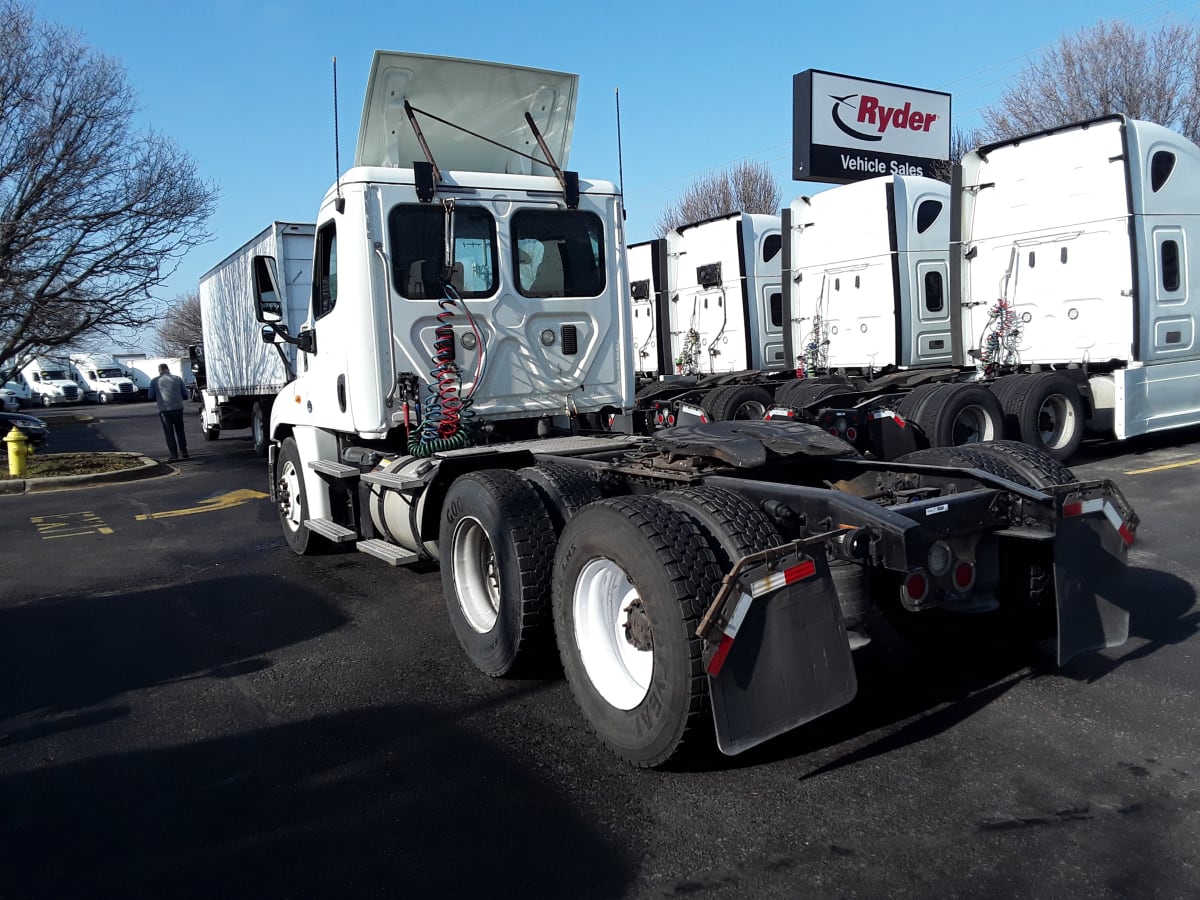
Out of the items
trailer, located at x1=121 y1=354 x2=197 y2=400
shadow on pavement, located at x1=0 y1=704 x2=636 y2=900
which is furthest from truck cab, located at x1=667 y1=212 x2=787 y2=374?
trailer, located at x1=121 y1=354 x2=197 y2=400

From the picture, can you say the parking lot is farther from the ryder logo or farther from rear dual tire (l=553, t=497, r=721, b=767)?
the ryder logo

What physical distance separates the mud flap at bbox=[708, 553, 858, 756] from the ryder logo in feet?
73.5

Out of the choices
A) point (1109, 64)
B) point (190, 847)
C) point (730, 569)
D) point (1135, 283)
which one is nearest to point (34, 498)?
point (190, 847)

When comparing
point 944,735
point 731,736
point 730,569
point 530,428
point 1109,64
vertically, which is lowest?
point 944,735

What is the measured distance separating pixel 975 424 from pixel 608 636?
24.5ft

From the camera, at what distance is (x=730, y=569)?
3535 mm

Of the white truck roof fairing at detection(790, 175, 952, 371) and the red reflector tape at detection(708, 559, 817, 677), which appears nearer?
the red reflector tape at detection(708, 559, 817, 677)

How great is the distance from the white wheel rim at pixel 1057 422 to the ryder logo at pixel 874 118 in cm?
1487

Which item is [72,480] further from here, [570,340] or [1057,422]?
[1057,422]

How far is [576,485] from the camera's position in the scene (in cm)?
487

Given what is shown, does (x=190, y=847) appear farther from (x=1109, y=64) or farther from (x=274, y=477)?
(x=1109, y=64)

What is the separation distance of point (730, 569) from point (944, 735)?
1.31 m

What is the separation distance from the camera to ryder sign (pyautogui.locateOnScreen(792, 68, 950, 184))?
2305 centimetres

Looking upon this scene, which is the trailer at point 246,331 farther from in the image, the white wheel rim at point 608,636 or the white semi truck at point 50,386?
the white semi truck at point 50,386
